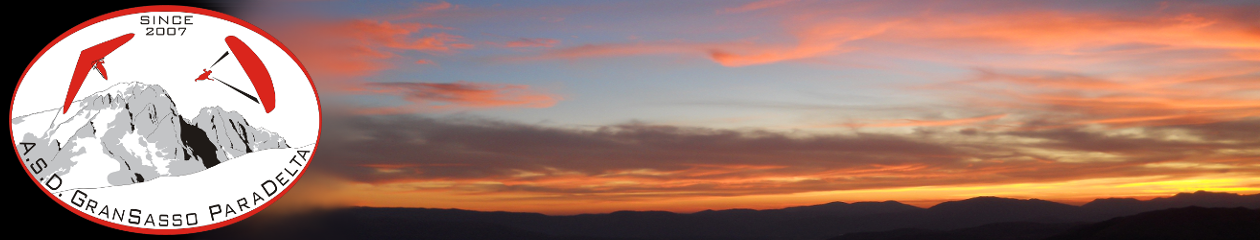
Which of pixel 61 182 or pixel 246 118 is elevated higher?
pixel 246 118

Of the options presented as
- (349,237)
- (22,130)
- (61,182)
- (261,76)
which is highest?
(261,76)

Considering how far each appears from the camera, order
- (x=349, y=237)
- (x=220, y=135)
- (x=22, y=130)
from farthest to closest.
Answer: (x=349, y=237), (x=220, y=135), (x=22, y=130)

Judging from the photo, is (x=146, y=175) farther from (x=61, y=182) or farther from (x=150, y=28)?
(x=150, y=28)

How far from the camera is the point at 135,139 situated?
23.4 metres

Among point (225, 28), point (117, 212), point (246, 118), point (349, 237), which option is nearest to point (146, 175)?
point (117, 212)

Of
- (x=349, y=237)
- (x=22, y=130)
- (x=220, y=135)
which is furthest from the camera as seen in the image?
(x=349, y=237)

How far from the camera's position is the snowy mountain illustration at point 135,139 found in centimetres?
2192

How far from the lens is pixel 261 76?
79.8ft

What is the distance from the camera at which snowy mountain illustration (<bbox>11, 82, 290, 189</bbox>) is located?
863 inches

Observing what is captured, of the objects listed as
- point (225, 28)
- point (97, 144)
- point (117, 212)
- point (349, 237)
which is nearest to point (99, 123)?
point (97, 144)

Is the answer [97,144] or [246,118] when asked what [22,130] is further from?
[246,118]

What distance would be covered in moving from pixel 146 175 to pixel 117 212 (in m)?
1.41

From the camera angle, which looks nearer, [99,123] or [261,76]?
[99,123]

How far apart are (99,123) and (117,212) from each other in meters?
2.61
